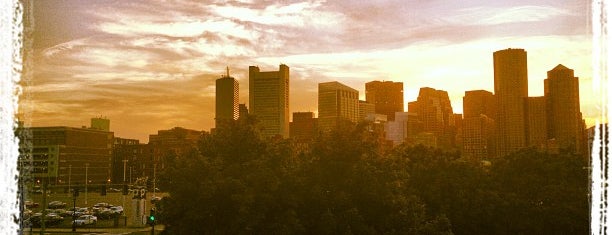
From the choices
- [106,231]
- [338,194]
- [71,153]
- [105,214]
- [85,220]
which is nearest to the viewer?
[338,194]

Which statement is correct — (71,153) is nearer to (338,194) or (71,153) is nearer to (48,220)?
(48,220)

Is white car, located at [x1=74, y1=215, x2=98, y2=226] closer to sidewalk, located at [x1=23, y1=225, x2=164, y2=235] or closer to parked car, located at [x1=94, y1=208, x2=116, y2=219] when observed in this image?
sidewalk, located at [x1=23, y1=225, x2=164, y2=235]

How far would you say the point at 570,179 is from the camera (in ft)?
123

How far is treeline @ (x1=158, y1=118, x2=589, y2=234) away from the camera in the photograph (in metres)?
25.0

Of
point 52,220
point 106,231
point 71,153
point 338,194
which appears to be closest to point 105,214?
point 52,220

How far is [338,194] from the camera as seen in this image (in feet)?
89.8

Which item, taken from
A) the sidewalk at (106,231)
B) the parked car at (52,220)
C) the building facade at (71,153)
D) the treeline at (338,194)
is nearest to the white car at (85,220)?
the parked car at (52,220)

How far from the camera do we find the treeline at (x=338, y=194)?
25.0 m

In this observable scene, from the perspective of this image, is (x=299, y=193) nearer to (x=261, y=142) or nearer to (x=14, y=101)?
(x=261, y=142)

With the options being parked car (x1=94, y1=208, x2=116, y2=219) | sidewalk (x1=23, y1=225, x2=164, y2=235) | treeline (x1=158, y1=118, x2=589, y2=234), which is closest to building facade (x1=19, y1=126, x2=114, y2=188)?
parked car (x1=94, y1=208, x2=116, y2=219)

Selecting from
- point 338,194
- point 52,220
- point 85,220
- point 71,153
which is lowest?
point 85,220

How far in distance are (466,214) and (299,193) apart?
12371mm

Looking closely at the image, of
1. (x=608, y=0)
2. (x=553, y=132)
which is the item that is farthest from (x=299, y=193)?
(x=553, y=132)

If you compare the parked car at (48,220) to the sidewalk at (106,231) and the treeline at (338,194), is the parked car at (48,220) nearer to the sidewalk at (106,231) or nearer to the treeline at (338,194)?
the sidewalk at (106,231)
